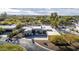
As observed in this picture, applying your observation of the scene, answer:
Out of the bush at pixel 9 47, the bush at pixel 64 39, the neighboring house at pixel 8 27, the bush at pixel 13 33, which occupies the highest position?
the neighboring house at pixel 8 27

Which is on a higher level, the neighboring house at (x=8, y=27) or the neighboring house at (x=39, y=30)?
the neighboring house at (x=8, y=27)

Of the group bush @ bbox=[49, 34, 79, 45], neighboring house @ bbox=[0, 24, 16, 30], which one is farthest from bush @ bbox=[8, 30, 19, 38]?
bush @ bbox=[49, 34, 79, 45]

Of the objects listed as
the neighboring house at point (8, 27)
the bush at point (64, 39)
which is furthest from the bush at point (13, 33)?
the bush at point (64, 39)

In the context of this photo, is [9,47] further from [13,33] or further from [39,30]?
[39,30]

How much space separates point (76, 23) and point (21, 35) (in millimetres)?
564

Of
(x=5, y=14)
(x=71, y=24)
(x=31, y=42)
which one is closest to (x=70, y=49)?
(x=71, y=24)

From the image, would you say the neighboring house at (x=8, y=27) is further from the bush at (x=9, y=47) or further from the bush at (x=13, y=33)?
the bush at (x=9, y=47)

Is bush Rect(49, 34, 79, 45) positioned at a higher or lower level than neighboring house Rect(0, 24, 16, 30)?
lower

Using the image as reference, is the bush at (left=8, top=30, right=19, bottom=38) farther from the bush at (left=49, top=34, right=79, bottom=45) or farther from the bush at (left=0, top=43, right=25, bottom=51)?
the bush at (left=49, top=34, right=79, bottom=45)

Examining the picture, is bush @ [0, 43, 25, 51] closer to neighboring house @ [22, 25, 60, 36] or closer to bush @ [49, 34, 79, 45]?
neighboring house @ [22, 25, 60, 36]

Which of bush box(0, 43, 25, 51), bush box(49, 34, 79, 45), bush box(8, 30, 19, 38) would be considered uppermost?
bush box(8, 30, 19, 38)

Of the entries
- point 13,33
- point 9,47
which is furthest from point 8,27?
point 9,47
